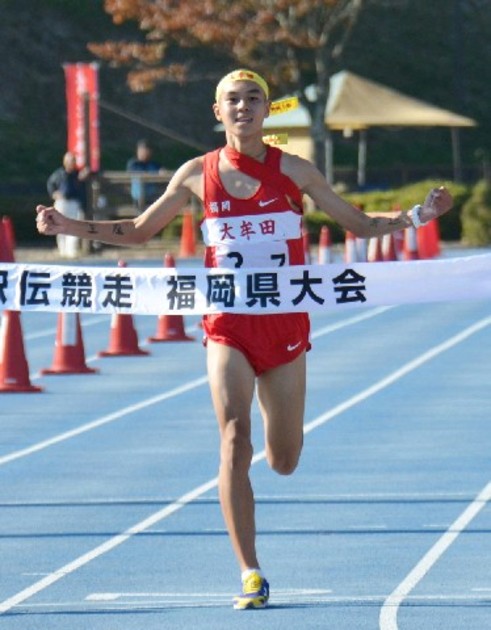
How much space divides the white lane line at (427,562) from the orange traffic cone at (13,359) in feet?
20.2

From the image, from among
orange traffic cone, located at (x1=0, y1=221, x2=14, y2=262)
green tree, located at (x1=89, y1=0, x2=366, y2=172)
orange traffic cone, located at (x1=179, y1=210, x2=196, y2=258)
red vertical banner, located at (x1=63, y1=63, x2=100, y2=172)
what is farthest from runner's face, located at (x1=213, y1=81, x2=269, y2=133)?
green tree, located at (x1=89, y1=0, x2=366, y2=172)

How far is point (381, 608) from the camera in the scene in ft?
29.0

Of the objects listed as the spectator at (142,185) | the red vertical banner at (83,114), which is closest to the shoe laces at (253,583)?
the red vertical banner at (83,114)

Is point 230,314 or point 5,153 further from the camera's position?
point 5,153

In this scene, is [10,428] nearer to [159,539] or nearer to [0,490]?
[0,490]

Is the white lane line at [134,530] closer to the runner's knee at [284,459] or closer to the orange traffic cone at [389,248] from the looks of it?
the runner's knee at [284,459]

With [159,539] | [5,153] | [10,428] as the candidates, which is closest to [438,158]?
[5,153]

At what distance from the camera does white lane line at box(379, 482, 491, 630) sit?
8.66m

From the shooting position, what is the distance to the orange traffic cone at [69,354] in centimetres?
1928

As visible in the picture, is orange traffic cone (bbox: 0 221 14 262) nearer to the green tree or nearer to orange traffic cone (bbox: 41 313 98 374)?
orange traffic cone (bbox: 41 313 98 374)

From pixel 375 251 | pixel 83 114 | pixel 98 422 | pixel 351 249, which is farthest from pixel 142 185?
pixel 98 422

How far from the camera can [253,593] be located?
880 cm

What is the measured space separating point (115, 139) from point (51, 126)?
1865 mm

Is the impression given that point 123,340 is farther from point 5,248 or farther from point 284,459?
point 284,459
